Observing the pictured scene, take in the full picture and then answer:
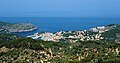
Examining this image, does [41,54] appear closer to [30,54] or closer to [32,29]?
[30,54]

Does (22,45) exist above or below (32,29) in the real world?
above

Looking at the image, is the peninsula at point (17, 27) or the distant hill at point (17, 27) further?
the peninsula at point (17, 27)

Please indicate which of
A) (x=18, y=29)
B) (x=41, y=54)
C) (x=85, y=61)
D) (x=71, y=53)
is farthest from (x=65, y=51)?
(x=18, y=29)

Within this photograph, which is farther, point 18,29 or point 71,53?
point 18,29

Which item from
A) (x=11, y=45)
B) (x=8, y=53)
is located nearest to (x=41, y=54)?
(x=8, y=53)

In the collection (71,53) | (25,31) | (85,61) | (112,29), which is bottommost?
(25,31)

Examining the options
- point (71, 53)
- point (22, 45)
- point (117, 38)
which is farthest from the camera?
point (117, 38)

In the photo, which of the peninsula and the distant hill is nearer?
the distant hill

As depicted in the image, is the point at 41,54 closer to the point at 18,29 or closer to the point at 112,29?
the point at 112,29

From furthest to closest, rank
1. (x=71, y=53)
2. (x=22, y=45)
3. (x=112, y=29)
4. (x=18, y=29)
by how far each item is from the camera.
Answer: (x=18, y=29), (x=112, y=29), (x=22, y=45), (x=71, y=53)
